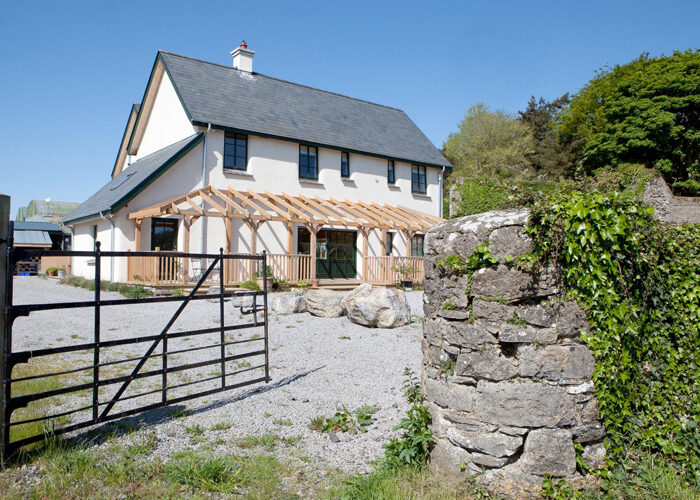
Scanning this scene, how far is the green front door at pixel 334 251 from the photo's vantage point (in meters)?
19.9

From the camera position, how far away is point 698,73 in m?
27.0

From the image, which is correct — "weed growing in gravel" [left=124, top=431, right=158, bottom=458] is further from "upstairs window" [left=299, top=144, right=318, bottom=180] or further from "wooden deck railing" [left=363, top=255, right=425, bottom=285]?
"upstairs window" [left=299, top=144, right=318, bottom=180]

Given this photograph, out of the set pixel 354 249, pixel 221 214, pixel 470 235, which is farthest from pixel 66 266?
pixel 470 235

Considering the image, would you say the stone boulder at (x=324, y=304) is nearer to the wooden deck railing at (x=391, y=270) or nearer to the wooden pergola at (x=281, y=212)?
the wooden pergola at (x=281, y=212)

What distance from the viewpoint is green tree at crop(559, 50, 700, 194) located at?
26297 millimetres

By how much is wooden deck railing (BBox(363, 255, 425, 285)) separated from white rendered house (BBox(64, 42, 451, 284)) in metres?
0.09

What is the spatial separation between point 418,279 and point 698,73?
22.0 m

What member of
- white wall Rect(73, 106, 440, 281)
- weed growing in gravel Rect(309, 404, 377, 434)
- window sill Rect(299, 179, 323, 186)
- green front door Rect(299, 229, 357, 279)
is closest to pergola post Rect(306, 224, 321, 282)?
white wall Rect(73, 106, 440, 281)

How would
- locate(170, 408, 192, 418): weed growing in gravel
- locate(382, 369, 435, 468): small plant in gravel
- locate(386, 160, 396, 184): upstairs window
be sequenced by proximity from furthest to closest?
1. locate(386, 160, 396, 184): upstairs window
2. locate(170, 408, 192, 418): weed growing in gravel
3. locate(382, 369, 435, 468): small plant in gravel

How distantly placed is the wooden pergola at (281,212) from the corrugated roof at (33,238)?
1834 cm

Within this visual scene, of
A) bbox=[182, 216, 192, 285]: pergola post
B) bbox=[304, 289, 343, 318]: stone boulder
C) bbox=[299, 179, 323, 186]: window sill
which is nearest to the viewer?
bbox=[304, 289, 343, 318]: stone boulder

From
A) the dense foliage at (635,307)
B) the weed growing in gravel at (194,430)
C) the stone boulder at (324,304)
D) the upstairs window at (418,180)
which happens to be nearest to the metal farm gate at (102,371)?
the weed growing in gravel at (194,430)

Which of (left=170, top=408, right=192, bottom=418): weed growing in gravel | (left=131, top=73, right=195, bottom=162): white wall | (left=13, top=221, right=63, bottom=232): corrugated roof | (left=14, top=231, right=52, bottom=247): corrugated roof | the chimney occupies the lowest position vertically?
(left=170, top=408, right=192, bottom=418): weed growing in gravel

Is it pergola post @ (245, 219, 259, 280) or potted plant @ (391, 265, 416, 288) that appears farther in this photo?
potted plant @ (391, 265, 416, 288)
